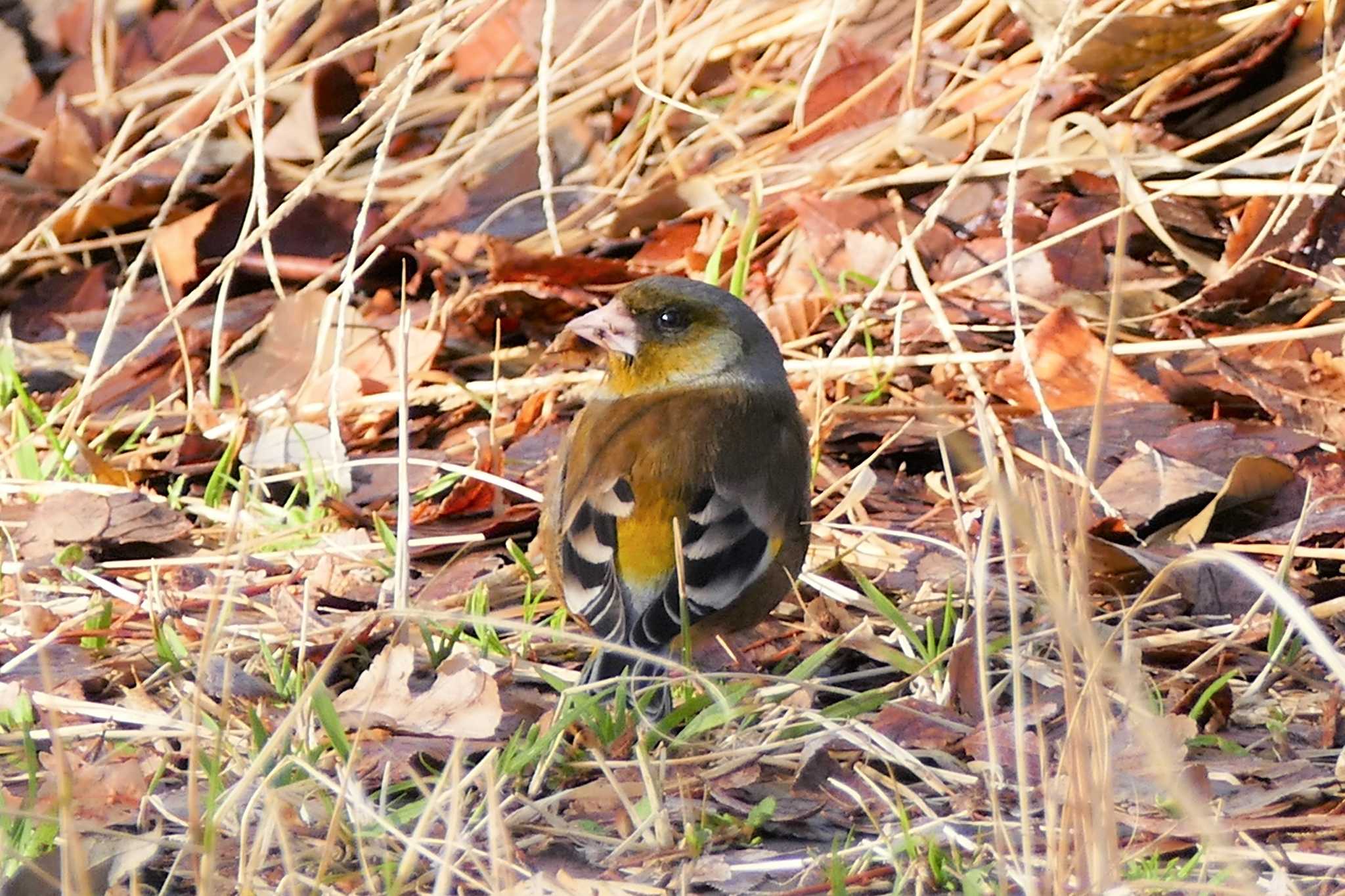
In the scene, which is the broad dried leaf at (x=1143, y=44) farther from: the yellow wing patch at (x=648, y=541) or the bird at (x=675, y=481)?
the yellow wing patch at (x=648, y=541)

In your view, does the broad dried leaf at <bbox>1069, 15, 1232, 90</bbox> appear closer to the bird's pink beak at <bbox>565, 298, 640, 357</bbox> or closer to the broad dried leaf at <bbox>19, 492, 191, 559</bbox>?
the bird's pink beak at <bbox>565, 298, 640, 357</bbox>

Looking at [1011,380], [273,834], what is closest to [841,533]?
[1011,380]

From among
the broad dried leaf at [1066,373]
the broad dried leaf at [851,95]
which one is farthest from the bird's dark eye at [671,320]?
the broad dried leaf at [851,95]

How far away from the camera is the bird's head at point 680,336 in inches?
186

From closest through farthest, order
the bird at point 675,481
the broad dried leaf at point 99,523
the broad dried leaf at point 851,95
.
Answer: the bird at point 675,481, the broad dried leaf at point 99,523, the broad dried leaf at point 851,95

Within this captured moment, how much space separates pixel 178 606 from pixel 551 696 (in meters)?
1.06

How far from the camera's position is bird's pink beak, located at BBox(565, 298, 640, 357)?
186 inches

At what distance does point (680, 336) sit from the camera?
15.6 ft

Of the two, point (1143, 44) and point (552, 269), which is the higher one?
point (1143, 44)

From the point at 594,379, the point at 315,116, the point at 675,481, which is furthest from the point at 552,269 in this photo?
the point at 675,481

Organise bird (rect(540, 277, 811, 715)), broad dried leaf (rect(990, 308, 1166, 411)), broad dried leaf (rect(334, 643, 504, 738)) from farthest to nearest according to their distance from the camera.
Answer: broad dried leaf (rect(990, 308, 1166, 411))
bird (rect(540, 277, 811, 715))
broad dried leaf (rect(334, 643, 504, 738))

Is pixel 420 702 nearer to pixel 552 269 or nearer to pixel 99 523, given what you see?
pixel 99 523

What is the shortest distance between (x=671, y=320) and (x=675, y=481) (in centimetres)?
76

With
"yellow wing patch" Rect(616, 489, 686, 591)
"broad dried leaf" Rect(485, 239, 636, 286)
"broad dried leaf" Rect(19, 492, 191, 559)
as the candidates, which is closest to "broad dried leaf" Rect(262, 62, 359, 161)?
"broad dried leaf" Rect(485, 239, 636, 286)
